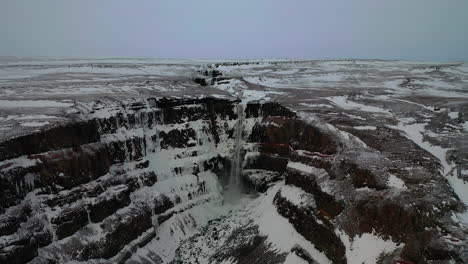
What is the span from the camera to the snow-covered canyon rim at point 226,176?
2091 cm

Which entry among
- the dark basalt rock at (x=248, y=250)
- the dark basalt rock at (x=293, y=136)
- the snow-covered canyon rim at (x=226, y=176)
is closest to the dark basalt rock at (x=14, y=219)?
the snow-covered canyon rim at (x=226, y=176)

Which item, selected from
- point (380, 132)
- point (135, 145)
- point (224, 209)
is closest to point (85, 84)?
point (135, 145)

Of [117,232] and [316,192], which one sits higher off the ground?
[316,192]

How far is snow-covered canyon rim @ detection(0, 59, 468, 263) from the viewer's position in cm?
A: 2091

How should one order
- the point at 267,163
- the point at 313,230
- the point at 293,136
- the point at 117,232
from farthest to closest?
the point at 267,163 → the point at 293,136 → the point at 117,232 → the point at 313,230

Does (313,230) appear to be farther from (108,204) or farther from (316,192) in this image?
(108,204)

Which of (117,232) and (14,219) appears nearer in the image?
(14,219)

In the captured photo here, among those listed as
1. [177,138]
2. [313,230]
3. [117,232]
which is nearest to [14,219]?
[117,232]

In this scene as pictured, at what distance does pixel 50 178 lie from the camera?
80.7 feet

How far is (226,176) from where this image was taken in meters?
37.8

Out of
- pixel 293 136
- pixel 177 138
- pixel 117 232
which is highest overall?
pixel 293 136

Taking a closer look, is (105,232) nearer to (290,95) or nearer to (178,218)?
(178,218)

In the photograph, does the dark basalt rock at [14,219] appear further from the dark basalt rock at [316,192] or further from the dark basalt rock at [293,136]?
the dark basalt rock at [293,136]

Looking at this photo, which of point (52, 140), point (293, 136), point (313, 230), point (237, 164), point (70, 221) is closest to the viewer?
point (70, 221)
